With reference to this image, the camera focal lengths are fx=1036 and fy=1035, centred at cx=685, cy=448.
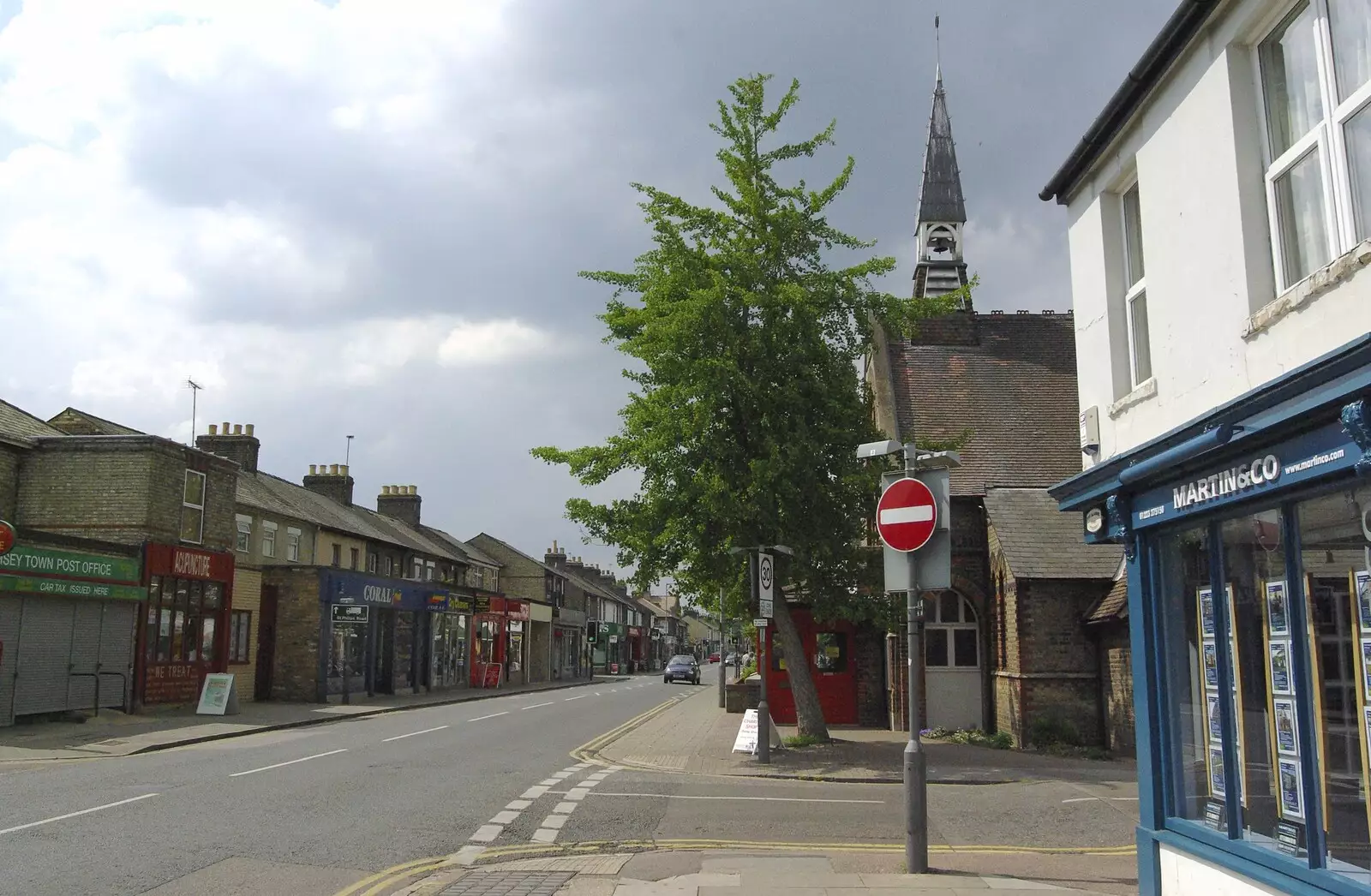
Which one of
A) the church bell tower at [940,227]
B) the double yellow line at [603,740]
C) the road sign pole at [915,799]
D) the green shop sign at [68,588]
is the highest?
the church bell tower at [940,227]

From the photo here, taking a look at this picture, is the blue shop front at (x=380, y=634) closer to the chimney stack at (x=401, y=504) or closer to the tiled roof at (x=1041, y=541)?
the chimney stack at (x=401, y=504)

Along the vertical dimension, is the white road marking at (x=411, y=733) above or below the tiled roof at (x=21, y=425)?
below

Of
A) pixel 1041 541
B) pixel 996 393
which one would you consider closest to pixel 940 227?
pixel 996 393

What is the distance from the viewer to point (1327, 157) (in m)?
5.44

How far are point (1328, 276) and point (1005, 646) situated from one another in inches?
648

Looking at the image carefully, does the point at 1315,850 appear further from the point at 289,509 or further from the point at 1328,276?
the point at 289,509

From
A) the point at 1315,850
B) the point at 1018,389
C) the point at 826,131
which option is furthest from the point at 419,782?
the point at 1018,389

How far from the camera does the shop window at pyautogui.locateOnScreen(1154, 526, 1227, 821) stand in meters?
6.59

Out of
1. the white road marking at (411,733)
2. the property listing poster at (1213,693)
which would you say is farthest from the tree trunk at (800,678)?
the property listing poster at (1213,693)

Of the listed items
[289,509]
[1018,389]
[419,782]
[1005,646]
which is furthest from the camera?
[289,509]

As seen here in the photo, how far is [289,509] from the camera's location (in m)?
33.8

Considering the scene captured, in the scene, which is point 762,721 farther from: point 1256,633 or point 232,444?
point 232,444

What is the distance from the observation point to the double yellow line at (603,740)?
671 inches

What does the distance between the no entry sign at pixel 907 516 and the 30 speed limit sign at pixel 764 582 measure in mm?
7111
